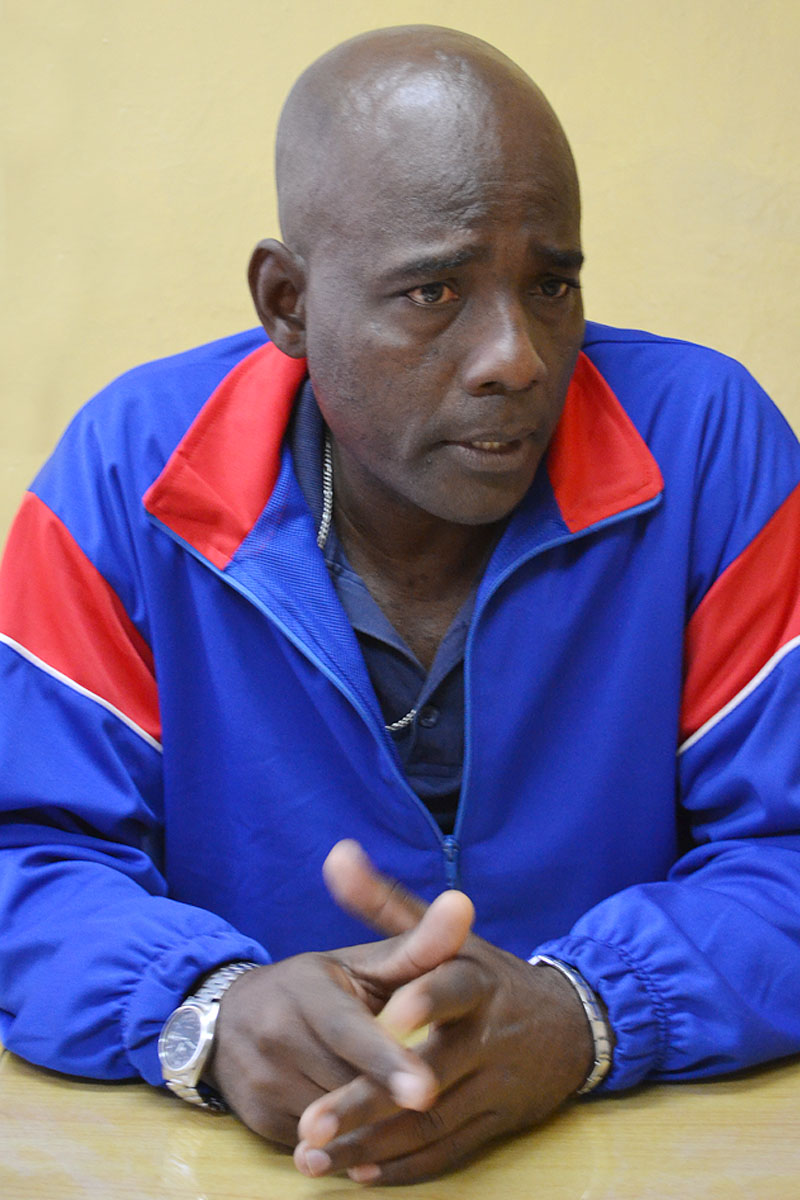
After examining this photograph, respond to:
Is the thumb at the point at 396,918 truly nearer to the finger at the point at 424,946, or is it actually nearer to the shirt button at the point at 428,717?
the finger at the point at 424,946

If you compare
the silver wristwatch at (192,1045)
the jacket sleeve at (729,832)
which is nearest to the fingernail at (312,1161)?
the silver wristwatch at (192,1045)

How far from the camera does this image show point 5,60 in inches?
73.2

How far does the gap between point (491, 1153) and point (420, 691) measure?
450mm

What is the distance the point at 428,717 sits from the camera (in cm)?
125

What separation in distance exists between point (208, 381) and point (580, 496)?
1.24 feet

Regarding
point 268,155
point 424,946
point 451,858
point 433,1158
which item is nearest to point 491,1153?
point 433,1158

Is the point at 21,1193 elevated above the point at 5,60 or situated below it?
below

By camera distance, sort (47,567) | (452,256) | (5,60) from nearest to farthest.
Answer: (452,256) → (47,567) → (5,60)

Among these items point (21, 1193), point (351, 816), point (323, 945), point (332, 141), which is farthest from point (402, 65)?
point (21, 1193)

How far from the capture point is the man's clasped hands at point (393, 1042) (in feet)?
2.87

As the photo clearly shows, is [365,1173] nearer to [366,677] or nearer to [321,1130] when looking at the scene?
[321,1130]

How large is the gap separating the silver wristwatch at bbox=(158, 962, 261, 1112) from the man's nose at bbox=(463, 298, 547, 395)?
50 centimetres

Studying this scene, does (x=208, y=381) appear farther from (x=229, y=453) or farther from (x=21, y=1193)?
(x=21, y=1193)

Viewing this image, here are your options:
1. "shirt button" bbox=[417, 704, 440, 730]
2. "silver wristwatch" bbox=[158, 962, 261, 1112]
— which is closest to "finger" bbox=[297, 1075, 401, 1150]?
"silver wristwatch" bbox=[158, 962, 261, 1112]
